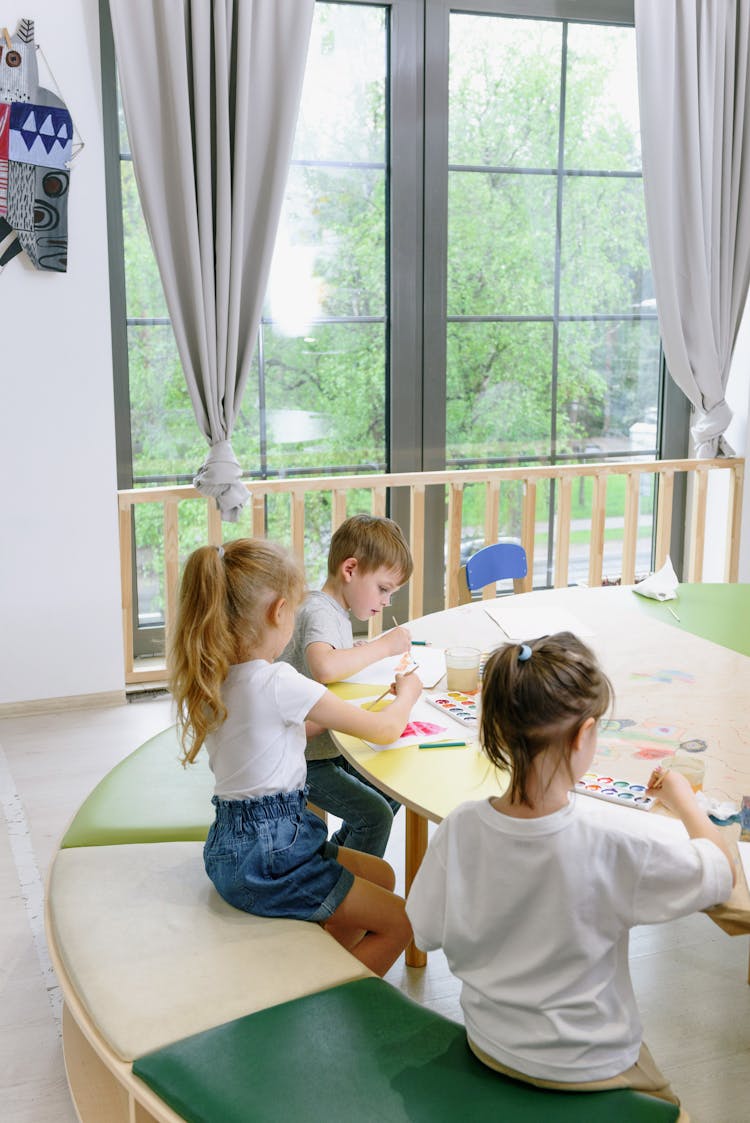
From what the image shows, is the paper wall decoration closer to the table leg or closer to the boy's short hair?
the boy's short hair

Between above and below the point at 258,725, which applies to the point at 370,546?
above

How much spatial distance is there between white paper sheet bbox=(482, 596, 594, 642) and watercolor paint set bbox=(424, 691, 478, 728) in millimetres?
348

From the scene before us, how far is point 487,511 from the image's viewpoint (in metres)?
4.28

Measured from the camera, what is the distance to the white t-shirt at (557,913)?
1.34 meters

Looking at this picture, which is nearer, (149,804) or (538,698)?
(538,698)

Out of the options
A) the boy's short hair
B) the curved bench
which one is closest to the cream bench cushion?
the curved bench

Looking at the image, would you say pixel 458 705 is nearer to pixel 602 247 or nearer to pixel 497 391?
pixel 497 391

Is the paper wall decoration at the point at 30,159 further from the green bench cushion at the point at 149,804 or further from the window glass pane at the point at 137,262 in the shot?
the green bench cushion at the point at 149,804

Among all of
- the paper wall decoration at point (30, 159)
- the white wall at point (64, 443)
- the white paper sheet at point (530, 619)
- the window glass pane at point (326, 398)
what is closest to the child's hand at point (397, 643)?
the white paper sheet at point (530, 619)

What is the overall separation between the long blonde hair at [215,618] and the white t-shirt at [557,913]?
0.51 meters

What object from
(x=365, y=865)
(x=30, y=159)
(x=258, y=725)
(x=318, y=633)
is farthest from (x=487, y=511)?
(x=258, y=725)

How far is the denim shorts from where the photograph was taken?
71.7 inches

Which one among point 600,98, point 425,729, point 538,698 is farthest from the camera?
point 600,98

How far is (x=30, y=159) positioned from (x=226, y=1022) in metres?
2.76
